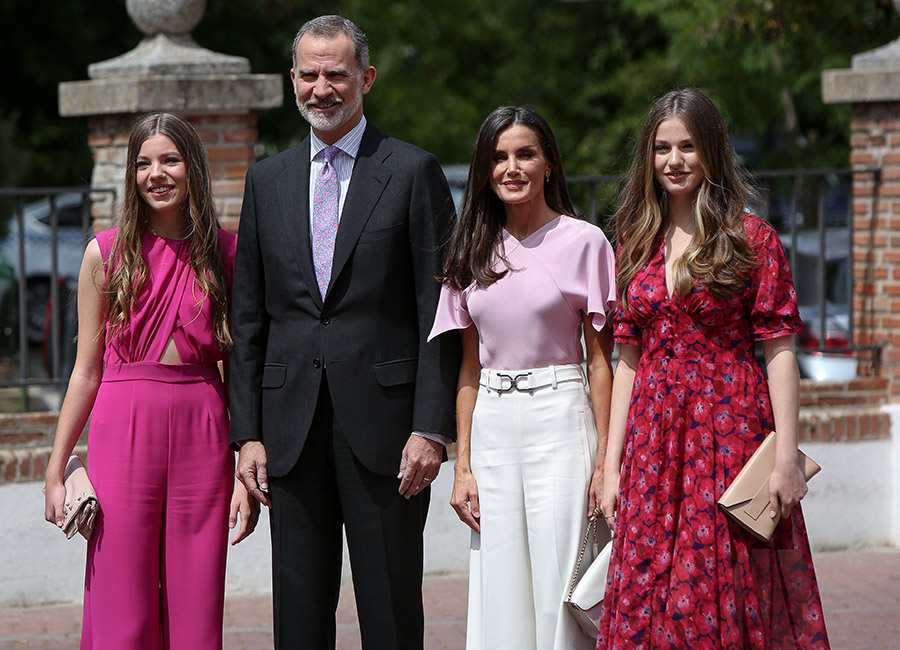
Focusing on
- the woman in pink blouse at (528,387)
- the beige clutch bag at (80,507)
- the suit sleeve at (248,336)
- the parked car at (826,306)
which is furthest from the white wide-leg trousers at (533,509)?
the parked car at (826,306)

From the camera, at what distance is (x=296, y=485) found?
12.8 ft

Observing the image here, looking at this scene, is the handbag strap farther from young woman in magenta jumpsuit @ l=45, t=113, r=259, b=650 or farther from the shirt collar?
the shirt collar

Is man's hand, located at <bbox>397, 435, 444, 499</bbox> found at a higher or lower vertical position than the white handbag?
higher

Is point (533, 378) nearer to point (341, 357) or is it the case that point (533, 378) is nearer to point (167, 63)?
point (341, 357)

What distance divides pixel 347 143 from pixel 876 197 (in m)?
4.12

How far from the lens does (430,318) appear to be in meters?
3.91

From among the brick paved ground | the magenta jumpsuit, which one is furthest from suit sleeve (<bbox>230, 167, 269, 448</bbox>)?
the brick paved ground

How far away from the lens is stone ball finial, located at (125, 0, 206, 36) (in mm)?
6473

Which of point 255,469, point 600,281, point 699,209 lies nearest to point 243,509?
point 255,469

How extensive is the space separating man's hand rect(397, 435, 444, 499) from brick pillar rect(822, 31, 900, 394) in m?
4.06

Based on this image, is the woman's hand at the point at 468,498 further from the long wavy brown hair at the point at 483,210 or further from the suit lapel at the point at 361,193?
the suit lapel at the point at 361,193

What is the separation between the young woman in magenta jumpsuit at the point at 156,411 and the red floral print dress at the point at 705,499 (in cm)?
121

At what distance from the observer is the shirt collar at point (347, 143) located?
398 cm

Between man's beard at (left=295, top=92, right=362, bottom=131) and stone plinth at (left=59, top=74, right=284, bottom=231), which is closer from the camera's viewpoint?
man's beard at (left=295, top=92, right=362, bottom=131)
